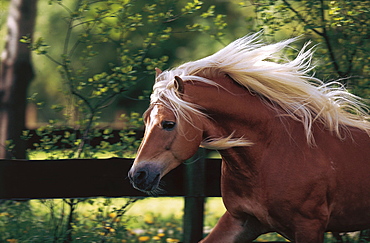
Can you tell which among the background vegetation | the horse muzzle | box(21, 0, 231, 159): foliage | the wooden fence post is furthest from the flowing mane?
box(21, 0, 231, 159): foliage

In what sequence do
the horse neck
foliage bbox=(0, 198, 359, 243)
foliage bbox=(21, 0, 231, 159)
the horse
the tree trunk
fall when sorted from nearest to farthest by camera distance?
the horse < the horse neck < foliage bbox=(0, 198, 359, 243) < foliage bbox=(21, 0, 231, 159) < the tree trunk

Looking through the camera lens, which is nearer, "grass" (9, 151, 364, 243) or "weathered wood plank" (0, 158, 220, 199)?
"weathered wood plank" (0, 158, 220, 199)

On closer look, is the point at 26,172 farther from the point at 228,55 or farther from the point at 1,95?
the point at 1,95

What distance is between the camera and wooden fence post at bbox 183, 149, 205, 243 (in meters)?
4.64

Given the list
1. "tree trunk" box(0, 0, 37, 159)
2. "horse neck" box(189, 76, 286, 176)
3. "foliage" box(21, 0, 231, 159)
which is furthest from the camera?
"tree trunk" box(0, 0, 37, 159)

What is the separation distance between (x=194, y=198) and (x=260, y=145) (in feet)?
4.47

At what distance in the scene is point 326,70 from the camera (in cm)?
521

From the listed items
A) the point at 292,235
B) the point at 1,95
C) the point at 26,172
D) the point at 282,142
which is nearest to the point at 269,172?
the point at 282,142

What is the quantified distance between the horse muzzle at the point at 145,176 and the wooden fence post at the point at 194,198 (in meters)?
1.50

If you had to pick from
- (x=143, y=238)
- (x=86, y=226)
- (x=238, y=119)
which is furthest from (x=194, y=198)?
(x=238, y=119)

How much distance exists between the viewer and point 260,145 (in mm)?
3455

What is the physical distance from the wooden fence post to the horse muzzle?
1502 mm

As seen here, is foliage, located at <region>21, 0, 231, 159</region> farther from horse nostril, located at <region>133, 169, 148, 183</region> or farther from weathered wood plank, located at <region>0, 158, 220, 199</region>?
horse nostril, located at <region>133, 169, 148, 183</region>

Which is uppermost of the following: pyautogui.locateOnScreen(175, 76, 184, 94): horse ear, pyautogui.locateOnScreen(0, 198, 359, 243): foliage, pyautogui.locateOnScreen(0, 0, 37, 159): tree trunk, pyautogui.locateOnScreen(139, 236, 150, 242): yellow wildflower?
pyautogui.locateOnScreen(175, 76, 184, 94): horse ear
